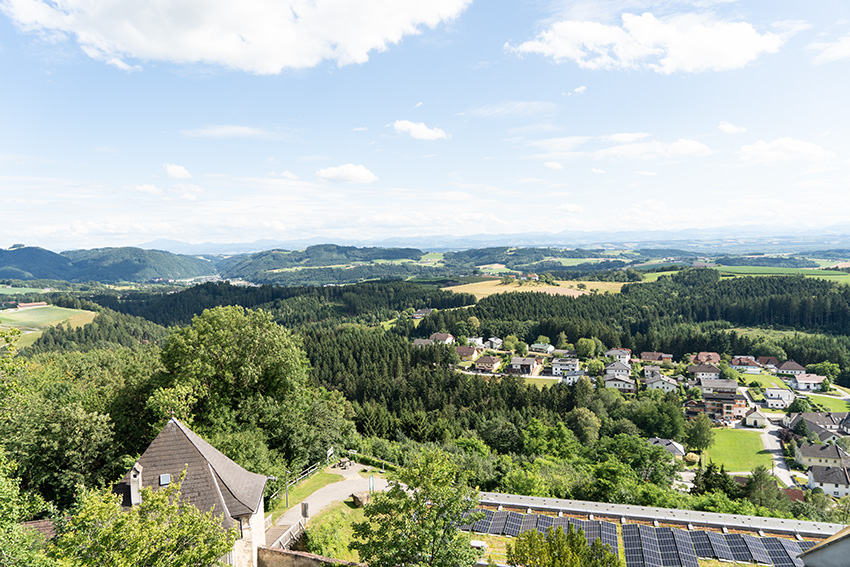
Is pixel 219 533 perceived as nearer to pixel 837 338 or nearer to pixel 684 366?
pixel 684 366

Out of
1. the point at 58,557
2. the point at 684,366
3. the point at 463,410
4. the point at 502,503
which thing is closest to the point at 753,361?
the point at 684,366

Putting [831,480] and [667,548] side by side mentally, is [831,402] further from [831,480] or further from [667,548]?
[667,548]

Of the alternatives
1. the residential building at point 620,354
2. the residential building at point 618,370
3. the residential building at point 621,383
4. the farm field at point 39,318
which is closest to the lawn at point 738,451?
the residential building at point 621,383

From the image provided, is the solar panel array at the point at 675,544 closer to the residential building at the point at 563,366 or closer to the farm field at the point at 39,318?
the residential building at the point at 563,366

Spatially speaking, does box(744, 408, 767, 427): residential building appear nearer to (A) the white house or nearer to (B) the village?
(B) the village

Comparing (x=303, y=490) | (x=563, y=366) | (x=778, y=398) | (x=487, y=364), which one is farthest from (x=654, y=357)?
(x=303, y=490)

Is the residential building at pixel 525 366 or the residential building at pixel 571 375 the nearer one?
the residential building at pixel 571 375
